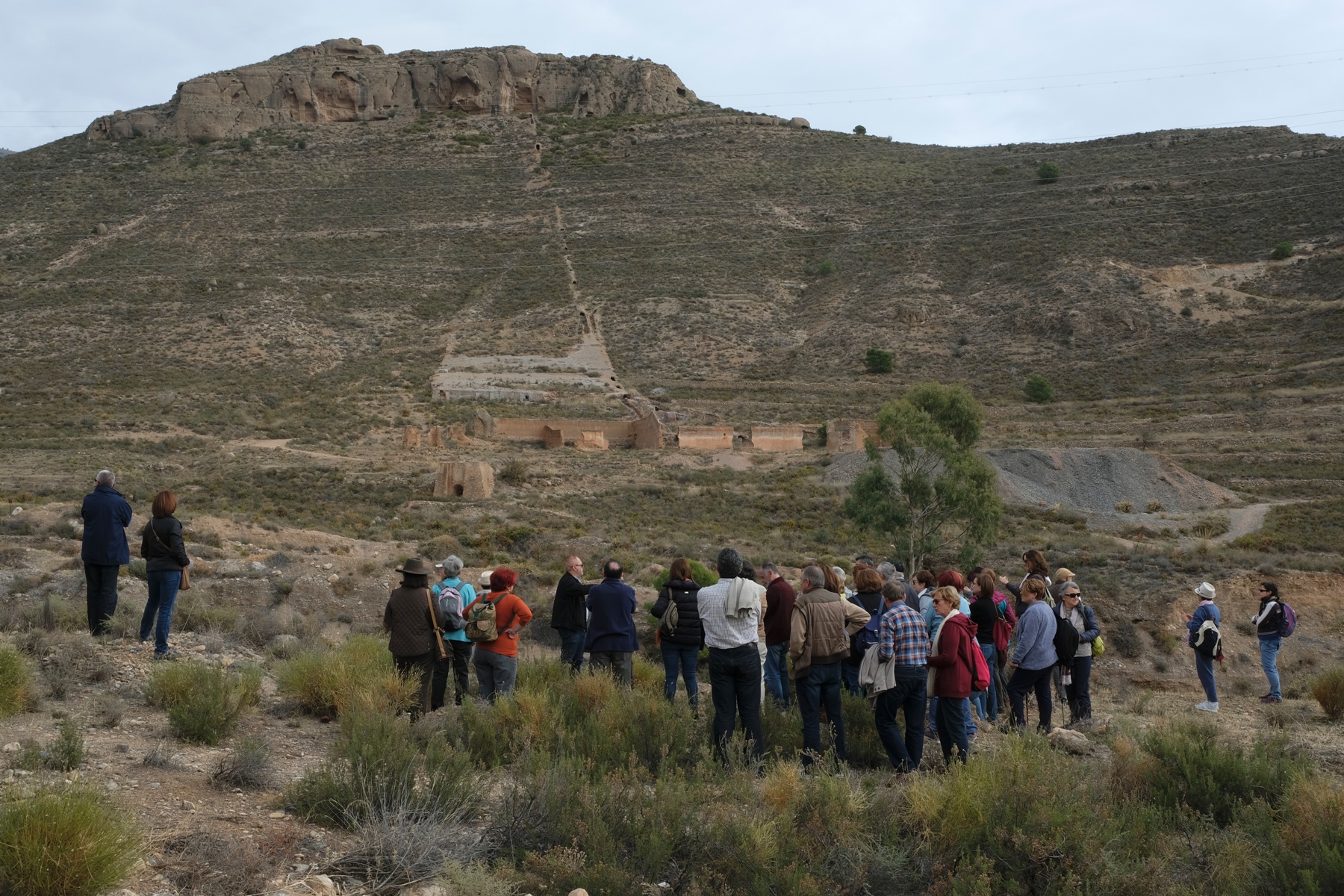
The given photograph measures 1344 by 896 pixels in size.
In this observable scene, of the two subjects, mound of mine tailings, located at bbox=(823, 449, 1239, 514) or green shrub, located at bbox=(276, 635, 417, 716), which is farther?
mound of mine tailings, located at bbox=(823, 449, 1239, 514)

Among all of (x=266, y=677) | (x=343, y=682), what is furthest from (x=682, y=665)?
(x=266, y=677)

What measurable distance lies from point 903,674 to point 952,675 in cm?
33

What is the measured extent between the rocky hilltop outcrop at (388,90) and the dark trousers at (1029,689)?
86.3 metres

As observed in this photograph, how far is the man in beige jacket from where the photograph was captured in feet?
23.5

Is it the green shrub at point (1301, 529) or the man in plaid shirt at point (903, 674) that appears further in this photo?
the green shrub at point (1301, 529)

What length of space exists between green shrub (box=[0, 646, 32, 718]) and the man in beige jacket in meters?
5.00

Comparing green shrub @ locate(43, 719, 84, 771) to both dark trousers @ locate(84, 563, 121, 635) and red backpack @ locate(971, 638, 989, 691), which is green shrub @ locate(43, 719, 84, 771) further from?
red backpack @ locate(971, 638, 989, 691)

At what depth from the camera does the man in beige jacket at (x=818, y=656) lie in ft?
23.5

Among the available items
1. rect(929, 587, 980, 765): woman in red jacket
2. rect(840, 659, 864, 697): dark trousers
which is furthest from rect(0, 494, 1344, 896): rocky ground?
rect(929, 587, 980, 765): woman in red jacket

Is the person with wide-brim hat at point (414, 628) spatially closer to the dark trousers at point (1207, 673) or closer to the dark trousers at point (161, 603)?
the dark trousers at point (161, 603)

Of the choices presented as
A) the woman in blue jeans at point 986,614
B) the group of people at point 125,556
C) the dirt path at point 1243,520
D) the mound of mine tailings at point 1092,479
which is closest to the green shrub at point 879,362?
the mound of mine tailings at point 1092,479

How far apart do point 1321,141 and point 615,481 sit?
60.3 m

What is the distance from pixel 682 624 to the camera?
8.59 metres

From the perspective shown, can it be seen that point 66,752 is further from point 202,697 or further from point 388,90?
point 388,90
